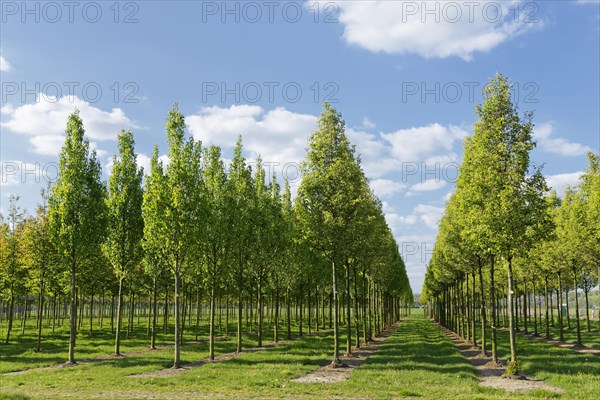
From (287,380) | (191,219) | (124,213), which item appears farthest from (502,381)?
(124,213)

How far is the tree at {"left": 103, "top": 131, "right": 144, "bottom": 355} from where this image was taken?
3944 cm

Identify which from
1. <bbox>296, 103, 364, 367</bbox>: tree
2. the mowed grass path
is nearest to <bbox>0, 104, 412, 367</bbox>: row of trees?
<bbox>296, 103, 364, 367</bbox>: tree

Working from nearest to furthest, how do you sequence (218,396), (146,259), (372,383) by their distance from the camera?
(218,396) → (372,383) → (146,259)

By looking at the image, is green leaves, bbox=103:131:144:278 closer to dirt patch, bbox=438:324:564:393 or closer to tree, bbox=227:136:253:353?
tree, bbox=227:136:253:353

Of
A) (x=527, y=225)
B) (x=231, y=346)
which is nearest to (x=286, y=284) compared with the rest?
(x=231, y=346)

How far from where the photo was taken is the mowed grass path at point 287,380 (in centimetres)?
1955

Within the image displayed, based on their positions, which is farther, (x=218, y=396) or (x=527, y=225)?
(x=527, y=225)

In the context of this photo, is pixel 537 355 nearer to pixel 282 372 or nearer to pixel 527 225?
pixel 527 225

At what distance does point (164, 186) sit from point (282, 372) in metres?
14.7

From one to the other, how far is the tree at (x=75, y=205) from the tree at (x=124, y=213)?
2.02m

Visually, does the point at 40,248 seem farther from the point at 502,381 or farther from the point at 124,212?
the point at 502,381

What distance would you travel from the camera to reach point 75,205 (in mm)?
35750

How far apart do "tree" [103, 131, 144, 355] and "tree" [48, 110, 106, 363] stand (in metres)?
2.02

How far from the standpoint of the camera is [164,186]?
32.5m
